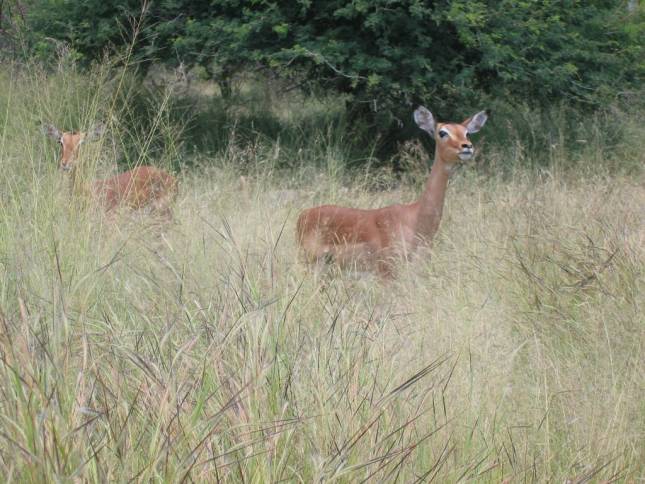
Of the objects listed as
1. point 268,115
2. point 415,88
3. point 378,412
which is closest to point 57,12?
point 268,115

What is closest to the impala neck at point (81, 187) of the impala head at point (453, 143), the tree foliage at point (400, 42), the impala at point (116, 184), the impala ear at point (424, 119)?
the impala at point (116, 184)

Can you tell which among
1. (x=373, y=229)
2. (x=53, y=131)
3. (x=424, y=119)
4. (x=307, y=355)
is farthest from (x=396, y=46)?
(x=307, y=355)

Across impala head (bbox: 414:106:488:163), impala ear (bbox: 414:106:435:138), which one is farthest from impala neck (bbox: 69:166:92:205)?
impala ear (bbox: 414:106:435:138)

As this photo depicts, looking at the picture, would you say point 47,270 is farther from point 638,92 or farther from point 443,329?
point 638,92

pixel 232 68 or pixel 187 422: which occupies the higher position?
pixel 187 422

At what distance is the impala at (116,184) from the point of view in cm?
484

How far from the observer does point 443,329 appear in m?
3.51

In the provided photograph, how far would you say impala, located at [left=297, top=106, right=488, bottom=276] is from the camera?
5.84m

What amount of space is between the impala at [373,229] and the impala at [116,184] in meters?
0.86

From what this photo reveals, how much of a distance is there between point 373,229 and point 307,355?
3.20 metres

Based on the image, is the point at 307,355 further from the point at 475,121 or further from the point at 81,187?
the point at 475,121

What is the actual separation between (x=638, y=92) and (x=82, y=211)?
6456mm

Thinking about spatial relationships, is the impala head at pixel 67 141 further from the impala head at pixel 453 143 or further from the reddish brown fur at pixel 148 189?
the impala head at pixel 453 143

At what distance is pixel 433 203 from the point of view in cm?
604
